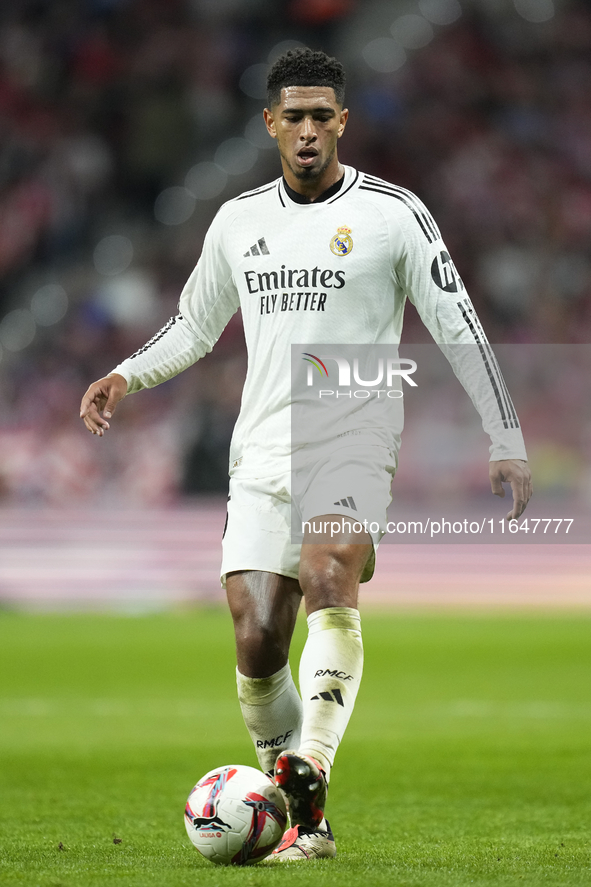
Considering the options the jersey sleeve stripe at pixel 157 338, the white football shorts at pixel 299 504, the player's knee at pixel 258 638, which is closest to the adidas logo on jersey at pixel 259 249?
the jersey sleeve stripe at pixel 157 338

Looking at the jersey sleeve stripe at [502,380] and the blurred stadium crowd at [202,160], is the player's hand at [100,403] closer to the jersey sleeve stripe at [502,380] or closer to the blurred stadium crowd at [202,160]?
the jersey sleeve stripe at [502,380]

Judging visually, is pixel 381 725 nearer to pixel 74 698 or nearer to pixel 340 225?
pixel 74 698

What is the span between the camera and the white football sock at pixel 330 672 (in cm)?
362

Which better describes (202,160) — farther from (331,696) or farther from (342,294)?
(331,696)

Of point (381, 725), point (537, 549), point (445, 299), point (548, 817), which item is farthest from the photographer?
point (537, 549)

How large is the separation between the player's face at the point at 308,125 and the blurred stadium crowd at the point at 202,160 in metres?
12.2

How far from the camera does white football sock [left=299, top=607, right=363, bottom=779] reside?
3.62 metres

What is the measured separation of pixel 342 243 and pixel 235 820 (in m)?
1.79

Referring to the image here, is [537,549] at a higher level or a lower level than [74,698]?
higher

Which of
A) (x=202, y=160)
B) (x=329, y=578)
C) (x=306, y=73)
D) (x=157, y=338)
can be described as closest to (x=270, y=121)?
(x=306, y=73)

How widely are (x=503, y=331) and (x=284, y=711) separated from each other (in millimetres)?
13591

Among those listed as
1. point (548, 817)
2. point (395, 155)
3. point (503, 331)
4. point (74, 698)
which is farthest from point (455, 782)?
point (395, 155)

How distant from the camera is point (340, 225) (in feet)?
13.5

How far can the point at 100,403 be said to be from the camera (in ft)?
13.8
